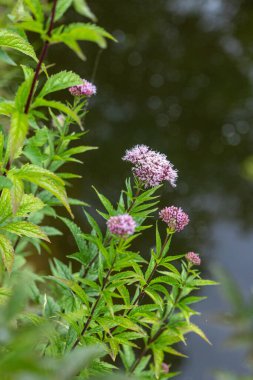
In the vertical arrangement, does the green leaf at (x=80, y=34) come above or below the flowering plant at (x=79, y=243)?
above

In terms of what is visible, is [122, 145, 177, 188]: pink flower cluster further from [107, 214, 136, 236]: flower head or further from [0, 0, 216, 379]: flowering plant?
[107, 214, 136, 236]: flower head

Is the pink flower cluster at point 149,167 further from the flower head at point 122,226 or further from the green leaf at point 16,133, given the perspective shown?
the green leaf at point 16,133

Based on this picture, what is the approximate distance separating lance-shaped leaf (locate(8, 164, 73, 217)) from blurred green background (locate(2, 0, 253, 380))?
225 cm

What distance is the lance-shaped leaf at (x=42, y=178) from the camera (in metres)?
1.22

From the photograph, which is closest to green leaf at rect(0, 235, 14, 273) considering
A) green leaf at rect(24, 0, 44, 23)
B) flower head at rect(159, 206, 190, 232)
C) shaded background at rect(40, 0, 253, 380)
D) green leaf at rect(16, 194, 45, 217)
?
green leaf at rect(16, 194, 45, 217)

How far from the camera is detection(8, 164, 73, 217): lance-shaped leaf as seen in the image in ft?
4.01

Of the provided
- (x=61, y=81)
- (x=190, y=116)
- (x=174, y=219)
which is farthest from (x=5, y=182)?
(x=190, y=116)

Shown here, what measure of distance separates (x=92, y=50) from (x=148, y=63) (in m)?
0.84

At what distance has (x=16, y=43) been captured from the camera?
4.21 ft

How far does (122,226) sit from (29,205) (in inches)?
14.1

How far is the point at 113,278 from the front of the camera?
148 cm

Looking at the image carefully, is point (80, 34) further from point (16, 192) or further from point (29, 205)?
point (29, 205)

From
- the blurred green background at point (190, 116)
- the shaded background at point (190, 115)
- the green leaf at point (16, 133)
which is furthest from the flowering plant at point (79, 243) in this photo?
the shaded background at point (190, 115)

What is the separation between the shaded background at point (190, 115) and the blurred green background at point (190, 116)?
0.01m
